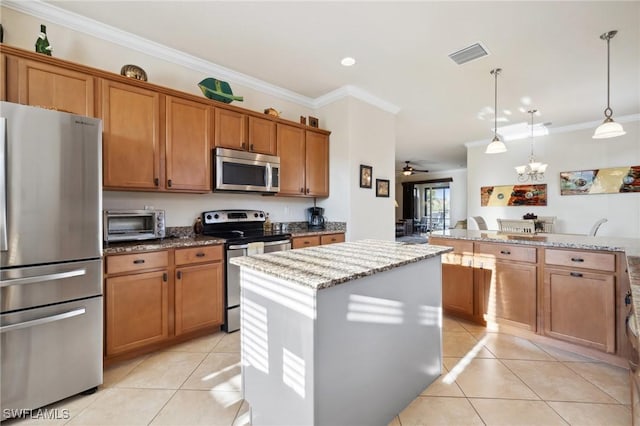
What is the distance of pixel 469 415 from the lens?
1.59 m

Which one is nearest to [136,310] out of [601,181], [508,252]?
[508,252]

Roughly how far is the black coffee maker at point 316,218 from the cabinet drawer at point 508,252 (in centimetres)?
196

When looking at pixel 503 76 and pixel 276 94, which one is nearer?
pixel 503 76

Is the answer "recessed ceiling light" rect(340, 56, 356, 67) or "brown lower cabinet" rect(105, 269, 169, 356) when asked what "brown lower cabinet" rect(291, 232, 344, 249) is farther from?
"recessed ceiling light" rect(340, 56, 356, 67)

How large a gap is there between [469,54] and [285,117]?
2.31 m

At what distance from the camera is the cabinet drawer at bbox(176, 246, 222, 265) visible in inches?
93.7

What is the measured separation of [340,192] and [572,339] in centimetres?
272

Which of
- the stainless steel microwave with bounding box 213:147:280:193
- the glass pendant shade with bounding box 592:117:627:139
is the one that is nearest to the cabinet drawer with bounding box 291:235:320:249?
the stainless steel microwave with bounding box 213:147:280:193

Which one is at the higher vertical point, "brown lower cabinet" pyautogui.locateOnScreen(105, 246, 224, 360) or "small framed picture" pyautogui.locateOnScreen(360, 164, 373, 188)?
"small framed picture" pyautogui.locateOnScreen(360, 164, 373, 188)

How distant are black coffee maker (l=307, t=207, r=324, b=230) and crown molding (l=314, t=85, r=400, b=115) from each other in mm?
1550

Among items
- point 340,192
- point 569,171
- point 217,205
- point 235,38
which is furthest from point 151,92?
point 569,171

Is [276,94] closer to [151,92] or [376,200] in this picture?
[151,92]

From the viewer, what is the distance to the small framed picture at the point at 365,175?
3.88 meters

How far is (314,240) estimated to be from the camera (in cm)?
335
